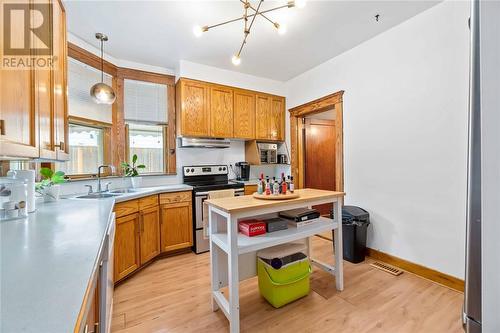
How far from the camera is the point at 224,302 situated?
1.74 metres

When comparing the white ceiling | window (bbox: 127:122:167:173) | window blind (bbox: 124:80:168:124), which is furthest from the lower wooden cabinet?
the white ceiling

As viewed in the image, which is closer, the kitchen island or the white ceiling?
the kitchen island

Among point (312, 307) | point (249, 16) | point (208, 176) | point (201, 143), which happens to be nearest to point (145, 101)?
point (201, 143)

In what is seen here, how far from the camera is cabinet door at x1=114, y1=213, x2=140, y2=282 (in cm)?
223

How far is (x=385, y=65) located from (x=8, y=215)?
146 inches

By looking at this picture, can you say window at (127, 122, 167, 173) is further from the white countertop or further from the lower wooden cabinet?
the white countertop

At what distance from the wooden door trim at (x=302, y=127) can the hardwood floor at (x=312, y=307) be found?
4.57ft

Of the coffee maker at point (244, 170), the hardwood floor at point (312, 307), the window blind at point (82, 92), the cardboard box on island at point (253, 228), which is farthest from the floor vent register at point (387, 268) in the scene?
the window blind at point (82, 92)

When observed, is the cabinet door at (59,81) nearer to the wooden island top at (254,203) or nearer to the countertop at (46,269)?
the countertop at (46,269)

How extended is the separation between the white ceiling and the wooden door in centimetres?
144

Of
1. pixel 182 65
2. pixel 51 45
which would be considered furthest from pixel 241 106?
pixel 51 45

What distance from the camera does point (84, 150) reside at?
277 cm

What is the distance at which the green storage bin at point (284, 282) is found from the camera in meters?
1.88

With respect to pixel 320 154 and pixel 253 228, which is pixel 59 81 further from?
pixel 320 154
